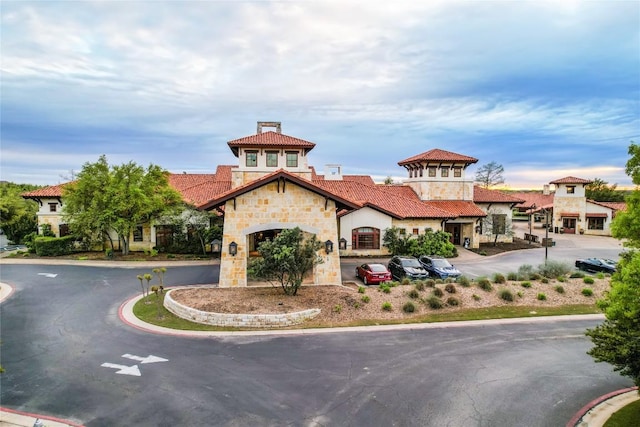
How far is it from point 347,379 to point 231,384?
357 centimetres

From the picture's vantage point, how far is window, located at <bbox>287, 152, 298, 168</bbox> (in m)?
33.0

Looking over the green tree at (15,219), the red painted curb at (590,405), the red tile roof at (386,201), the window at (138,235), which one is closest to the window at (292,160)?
the red tile roof at (386,201)

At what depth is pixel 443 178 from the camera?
4128 centimetres

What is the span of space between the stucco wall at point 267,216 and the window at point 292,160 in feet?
38.7

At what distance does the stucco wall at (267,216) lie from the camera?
21.2 meters

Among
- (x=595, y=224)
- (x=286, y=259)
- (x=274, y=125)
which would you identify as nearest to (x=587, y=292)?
(x=286, y=259)

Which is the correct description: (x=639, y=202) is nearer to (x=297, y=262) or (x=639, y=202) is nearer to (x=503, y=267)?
(x=297, y=262)

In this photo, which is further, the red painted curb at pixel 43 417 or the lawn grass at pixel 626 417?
the lawn grass at pixel 626 417


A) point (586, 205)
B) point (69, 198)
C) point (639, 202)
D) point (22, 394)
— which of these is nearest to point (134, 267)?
point (69, 198)

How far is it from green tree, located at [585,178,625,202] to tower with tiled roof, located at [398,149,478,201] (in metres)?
44.6

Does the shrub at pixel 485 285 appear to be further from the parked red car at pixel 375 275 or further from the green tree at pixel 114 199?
the green tree at pixel 114 199

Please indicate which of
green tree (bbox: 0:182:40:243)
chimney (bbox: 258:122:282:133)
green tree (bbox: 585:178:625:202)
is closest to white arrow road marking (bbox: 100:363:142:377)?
chimney (bbox: 258:122:282:133)

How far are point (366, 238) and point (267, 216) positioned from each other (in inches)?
607

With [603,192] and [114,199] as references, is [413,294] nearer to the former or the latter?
[114,199]
